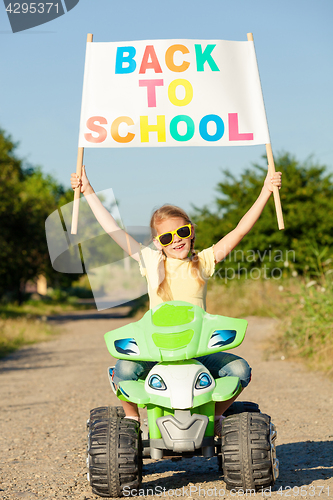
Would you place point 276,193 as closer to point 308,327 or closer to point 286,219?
point 308,327

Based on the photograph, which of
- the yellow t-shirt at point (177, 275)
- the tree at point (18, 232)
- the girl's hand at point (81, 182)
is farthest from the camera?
the tree at point (18, 232)

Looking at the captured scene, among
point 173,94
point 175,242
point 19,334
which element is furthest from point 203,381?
point 19,334

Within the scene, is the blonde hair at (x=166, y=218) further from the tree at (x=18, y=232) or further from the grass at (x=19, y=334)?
the tree at (x=18, y=232)

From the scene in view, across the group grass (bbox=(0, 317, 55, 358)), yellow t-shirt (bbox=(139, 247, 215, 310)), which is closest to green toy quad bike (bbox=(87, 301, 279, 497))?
yellow t-shirt (bbox=(139, 247, 215, 310))

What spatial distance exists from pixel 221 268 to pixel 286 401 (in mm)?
13513

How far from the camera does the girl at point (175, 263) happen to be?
3367 millimetres

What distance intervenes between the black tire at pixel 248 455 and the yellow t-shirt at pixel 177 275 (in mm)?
789

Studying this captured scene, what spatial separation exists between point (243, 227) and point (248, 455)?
4.68 feet

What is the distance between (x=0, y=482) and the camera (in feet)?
12.3

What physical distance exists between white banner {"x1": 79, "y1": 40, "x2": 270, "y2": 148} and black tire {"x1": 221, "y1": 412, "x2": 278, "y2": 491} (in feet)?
7.05

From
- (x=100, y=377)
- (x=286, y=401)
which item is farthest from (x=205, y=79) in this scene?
(x=100, y=377)

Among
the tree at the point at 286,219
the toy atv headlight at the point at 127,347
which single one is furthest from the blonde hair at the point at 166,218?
the tree at the point at 286,219

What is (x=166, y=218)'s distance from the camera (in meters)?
3.68

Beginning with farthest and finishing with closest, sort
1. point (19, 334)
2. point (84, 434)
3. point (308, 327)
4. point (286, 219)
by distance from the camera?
point (286, 219)
point (19, 334)
point (308, 327)
point (84, 434)
